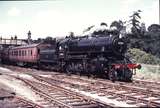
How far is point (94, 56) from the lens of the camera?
72.5 feet

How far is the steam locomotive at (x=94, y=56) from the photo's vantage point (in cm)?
2002

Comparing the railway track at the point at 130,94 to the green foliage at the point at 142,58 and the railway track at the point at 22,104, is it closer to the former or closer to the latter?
the railway track at the point at 22,104

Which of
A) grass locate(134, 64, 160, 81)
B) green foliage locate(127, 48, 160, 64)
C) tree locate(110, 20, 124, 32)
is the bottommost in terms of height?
grass locate(134, 64, 160, 81)

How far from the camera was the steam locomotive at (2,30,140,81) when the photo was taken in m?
20.0

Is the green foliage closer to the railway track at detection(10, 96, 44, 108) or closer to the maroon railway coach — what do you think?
the maroon railway coach

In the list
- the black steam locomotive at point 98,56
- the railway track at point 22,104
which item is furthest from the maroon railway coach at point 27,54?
the railway track at point 22,104

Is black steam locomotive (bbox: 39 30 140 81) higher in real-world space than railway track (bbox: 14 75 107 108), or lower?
higher

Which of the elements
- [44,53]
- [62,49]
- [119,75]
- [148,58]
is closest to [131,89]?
[119,75]

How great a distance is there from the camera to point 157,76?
24.0 m

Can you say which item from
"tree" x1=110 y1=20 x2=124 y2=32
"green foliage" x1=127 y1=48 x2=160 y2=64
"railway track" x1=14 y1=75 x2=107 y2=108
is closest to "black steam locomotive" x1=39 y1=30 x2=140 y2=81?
"railway track" x1=14 y1=75 x2=107 y2=108

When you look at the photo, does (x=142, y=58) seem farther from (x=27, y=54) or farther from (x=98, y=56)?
(x=98, y=56)

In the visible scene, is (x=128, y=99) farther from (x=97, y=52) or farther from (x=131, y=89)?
(x=97, y=52)

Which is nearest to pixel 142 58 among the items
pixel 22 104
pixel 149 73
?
pixel 149 73

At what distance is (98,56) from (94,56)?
79 centimetres
